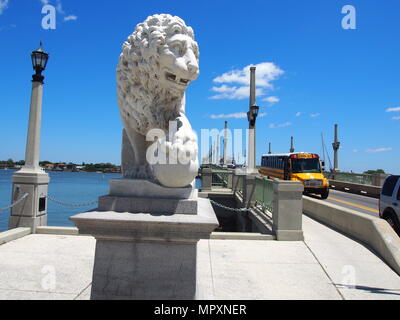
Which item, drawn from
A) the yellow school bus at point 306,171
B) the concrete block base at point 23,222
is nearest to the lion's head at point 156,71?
the concrete block base at point 23,222

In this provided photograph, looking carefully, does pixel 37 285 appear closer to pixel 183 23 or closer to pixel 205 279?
pixel 205 279

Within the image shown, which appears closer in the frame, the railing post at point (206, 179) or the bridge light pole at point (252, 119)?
the bridge light pole at point (252, 119)

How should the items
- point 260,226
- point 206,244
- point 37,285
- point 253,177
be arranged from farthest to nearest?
point 253,177
point 260,226
point 206,244
point 37,285

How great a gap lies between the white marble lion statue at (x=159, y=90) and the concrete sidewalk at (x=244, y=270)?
1.60 meters

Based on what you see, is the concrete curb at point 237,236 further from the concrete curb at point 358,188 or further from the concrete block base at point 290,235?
the concrete curb at point 358,188

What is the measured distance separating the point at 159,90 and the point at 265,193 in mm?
6835

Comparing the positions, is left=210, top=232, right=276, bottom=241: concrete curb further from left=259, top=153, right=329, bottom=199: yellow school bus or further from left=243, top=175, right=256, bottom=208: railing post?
left=259, top=153, right=329, bottom=199: yellow school bus

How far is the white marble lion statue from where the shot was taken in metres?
3.14

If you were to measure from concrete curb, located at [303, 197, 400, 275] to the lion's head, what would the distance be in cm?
470

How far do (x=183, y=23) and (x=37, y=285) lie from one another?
391 centimetres

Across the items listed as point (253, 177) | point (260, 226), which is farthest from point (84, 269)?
point (253, 177)

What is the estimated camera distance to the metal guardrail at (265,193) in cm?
871
